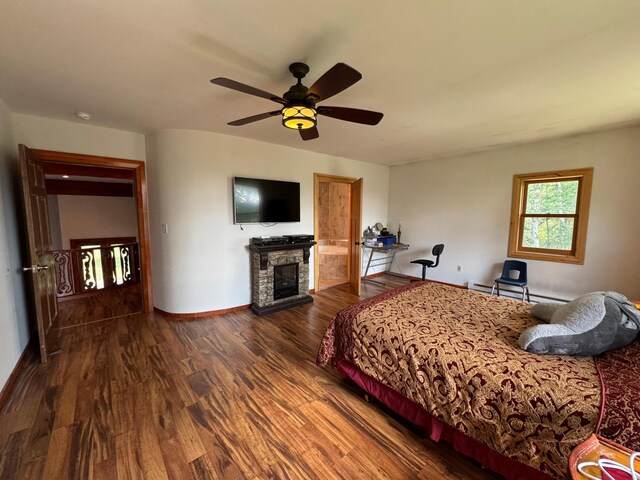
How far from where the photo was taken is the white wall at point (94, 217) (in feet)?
19.8

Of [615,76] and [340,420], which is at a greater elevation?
[615,76]

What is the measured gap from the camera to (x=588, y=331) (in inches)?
57.3

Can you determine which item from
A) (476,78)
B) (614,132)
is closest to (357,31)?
(476,78)

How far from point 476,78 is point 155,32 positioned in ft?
7.56

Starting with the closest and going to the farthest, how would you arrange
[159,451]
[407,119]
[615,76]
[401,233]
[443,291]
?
[159,451] < [615,76] < [443,291] < [407,119] < [401,233]

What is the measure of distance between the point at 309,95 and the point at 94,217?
7.21 m

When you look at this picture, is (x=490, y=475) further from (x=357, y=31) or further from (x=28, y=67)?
(x=28, y=67)

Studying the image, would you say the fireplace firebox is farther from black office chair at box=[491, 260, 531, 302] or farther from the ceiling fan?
black office chair at box=[491, 260, 531, 302]

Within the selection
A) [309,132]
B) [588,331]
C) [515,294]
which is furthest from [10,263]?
[515,294]

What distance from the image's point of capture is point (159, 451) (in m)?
1.57

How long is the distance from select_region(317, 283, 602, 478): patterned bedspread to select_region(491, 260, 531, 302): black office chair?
6.54ft

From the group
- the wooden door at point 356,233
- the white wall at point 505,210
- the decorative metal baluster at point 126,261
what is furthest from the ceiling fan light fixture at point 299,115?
the decorative metal baluster at point 126,261

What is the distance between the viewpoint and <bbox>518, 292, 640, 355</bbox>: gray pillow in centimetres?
145

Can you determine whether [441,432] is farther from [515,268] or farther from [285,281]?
[515,268]
